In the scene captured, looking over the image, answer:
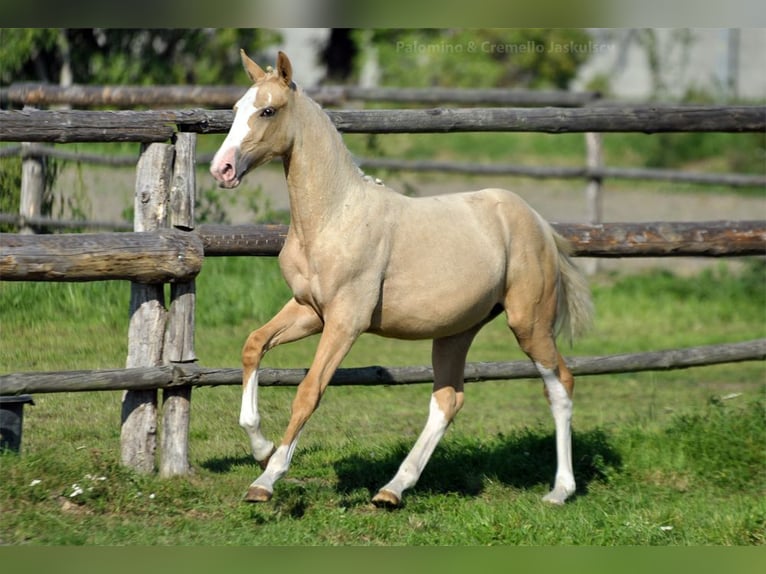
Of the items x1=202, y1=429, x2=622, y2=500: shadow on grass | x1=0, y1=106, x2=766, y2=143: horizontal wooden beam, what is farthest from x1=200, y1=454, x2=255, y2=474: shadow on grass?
x1=0, y1=106, x2=766, y2=143: horizontal wooden beam

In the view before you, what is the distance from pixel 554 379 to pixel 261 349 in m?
1.79

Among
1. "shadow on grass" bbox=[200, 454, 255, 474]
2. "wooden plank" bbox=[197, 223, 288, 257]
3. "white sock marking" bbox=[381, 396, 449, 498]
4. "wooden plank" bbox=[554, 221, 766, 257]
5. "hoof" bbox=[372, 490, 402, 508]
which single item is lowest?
"shadow on grass" bbox=[200, 454, 255, 474]

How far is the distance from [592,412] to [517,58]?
17.0 m

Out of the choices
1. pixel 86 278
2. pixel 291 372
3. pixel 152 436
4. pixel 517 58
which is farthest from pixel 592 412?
pixel 517 58

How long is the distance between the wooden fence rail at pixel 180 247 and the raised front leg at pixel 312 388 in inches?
39.2

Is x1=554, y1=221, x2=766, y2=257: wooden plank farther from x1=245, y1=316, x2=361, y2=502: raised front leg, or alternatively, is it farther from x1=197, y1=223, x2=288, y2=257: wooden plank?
x1=245, y1=316, x2=361, y2=502: raised front leg

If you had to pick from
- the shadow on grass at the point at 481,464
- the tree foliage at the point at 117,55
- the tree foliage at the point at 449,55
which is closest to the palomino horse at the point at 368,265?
the shadow on grass at the point at 481,464

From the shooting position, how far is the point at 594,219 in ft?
47.4

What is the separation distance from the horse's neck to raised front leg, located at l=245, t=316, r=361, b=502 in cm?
54

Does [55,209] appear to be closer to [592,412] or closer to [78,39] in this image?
[592,412]

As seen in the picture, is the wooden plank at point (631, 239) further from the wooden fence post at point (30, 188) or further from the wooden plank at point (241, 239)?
the wooden fence post at point (30, 188)

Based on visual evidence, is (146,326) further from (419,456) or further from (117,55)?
(117,55)

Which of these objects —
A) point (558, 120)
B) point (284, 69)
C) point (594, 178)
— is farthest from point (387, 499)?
point (594, 178)

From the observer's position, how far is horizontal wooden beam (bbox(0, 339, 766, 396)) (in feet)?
19.5
